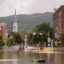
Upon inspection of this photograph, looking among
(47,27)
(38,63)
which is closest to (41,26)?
(47,27)

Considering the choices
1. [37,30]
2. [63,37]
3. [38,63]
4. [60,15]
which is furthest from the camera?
[37,30]

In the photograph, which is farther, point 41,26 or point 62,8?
point 41,26

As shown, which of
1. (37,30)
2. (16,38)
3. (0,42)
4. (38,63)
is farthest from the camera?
(16,38)

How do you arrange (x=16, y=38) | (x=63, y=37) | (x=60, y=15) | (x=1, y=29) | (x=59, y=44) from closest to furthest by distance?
1. (x=63, y=37)
2. (x=59, y=44)
3. (x=60, y=15)
4. (x=1, y=29)
5. (x=16, y=38)

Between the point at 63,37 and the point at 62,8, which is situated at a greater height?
the point at 62,8

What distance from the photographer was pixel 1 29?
14550 cm

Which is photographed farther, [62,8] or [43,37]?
[43,37]

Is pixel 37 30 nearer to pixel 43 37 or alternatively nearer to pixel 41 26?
pixel 41 26

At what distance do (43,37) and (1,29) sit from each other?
24105 millimetres

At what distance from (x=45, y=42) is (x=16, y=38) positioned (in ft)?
139

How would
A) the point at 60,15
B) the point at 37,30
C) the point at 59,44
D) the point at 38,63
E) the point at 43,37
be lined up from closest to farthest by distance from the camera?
the point at 38,63 → the point at 59,44 → the point at 60,15 → the point at 43,37 → the point at 37,30

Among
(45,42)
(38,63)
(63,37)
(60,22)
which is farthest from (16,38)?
(38,63)

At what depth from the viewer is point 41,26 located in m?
181

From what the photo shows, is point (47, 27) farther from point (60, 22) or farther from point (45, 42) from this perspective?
point (60, 22)
